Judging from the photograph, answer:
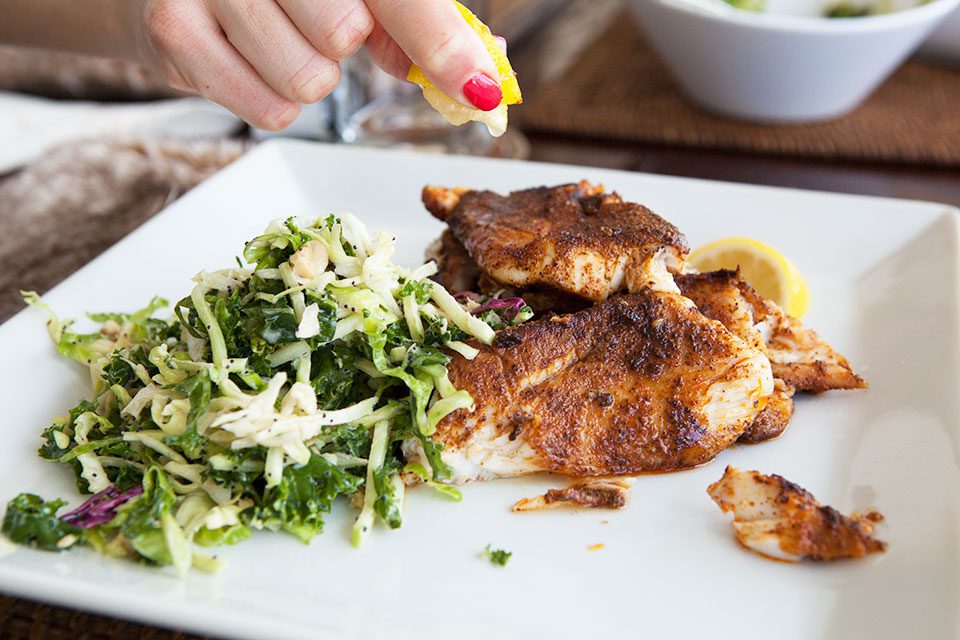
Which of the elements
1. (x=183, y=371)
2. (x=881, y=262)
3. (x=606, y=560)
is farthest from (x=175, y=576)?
(x=881, y=262)

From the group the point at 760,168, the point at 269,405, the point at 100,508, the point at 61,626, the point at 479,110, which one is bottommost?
the point at 760,168

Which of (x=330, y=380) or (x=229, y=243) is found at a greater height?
(x=330, y=380)

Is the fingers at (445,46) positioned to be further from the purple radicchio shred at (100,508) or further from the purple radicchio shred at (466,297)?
the purple radicchio shred at (100,508)

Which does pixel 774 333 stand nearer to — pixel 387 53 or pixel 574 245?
pixel 574 245

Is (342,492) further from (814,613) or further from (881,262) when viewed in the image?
(881,262)

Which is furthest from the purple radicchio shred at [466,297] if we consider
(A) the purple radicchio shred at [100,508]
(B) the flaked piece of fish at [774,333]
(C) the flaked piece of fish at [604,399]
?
(A) the purple radicchio shred at [100,508]

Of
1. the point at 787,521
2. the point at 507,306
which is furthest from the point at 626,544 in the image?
the point at 507,306
